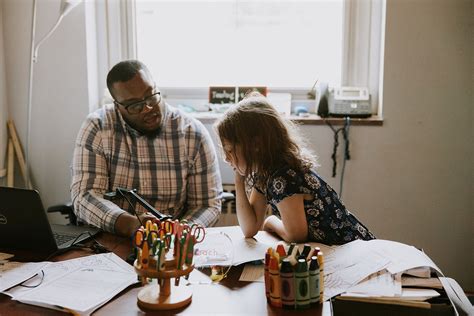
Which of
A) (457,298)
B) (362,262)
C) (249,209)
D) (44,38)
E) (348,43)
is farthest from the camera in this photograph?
(348,43)

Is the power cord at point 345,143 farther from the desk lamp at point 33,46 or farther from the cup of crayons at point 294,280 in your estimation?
the cup of crayons at point 294,280

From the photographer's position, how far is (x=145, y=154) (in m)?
2.16

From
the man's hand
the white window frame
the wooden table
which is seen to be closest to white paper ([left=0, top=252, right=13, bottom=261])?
the wooden table

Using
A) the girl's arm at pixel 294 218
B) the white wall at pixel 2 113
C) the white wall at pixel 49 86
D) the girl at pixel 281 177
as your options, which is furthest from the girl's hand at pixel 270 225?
the white wall at pixel 2 113

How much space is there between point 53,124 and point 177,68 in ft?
2.27

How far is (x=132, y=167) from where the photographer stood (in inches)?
84.8

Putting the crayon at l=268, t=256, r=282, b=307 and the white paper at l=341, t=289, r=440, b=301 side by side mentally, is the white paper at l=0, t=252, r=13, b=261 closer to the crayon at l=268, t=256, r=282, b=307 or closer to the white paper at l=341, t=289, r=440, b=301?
the crayon at l=268, t=256, r=282, b=307

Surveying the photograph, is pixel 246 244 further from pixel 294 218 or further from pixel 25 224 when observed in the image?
pixel 25 224

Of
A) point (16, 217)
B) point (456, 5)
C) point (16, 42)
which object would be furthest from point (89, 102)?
point (456, 5)

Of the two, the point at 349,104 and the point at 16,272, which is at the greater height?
the point at 349,104

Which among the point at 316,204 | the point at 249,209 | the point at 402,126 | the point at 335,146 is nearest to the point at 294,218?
the point at 316,204

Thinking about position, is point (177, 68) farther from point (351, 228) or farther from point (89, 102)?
point (351, 228)

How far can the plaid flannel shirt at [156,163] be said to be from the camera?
2119 mm

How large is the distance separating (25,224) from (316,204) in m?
0.84
